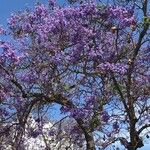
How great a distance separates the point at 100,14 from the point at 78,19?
2.03 feet

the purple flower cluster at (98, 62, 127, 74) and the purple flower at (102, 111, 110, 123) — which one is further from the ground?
the purple flower cluster at (98, 62, 127, 74)

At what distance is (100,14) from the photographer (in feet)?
50.2

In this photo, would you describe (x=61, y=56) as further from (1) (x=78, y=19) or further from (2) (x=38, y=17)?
(2) (x=38, y=17)

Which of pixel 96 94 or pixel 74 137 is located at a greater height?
pixel 74 137

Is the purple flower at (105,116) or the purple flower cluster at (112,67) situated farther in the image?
the purple flower at (105,116)

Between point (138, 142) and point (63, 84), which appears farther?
point (138, 142)

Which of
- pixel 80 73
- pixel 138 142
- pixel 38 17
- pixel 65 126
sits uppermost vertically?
pixel 65 126

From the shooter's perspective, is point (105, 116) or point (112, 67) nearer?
point (112, 67)

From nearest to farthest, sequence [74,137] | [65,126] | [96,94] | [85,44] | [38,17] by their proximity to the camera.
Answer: [85,44] < [96,94] < [38,17] < [74,137] < [65,126]

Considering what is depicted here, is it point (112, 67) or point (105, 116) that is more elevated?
point (112, 67)

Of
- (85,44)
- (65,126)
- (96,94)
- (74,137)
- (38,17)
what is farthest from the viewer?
(65,126)

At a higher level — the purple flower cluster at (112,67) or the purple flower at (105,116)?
the purple flower cluster at (112,67)

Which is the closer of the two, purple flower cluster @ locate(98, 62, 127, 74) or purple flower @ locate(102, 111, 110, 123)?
purple flower cluster @ locate(98, 62, 127, 74)

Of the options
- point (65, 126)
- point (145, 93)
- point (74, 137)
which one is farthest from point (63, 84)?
point (65, 126)
